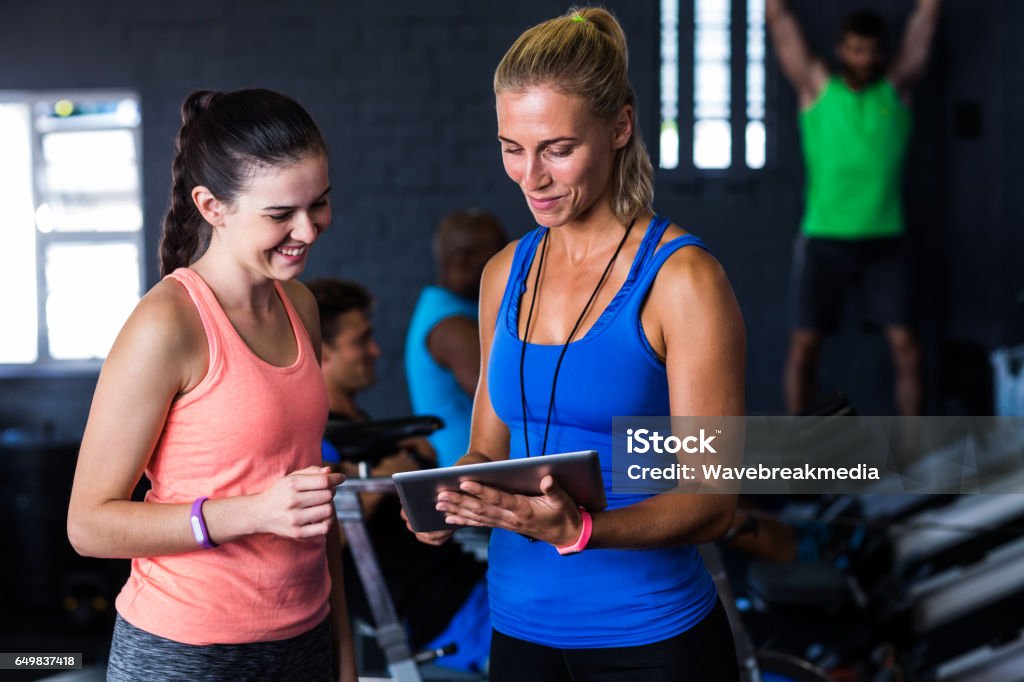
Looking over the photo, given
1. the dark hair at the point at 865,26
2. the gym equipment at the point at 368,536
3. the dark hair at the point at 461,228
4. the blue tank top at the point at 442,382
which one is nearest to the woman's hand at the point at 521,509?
the gym equipment at the point at 368,536

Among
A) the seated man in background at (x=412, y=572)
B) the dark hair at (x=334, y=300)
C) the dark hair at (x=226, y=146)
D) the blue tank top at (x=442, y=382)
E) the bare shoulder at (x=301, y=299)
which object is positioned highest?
the dark hair at (x=226, y=146)

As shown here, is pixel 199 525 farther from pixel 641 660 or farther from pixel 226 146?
pixel 641 660

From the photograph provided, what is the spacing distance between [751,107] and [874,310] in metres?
1.14

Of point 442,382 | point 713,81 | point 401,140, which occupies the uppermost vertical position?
point 713,81

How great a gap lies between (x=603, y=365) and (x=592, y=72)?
1.08ft

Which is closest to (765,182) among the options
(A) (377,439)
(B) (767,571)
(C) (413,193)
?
(C) (413,193)

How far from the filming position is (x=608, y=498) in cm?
125

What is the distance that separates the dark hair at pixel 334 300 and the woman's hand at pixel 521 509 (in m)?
1.43

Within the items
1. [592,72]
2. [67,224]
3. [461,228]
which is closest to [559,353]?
[592,72]

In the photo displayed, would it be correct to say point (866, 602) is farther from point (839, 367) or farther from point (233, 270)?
point (233, 270)

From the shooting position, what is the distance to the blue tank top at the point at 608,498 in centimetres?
122

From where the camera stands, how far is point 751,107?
5000 millimetres

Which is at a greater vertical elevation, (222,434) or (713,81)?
(713,81)

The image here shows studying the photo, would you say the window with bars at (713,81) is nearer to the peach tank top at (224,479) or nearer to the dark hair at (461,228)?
the dark hair at (461,228)
